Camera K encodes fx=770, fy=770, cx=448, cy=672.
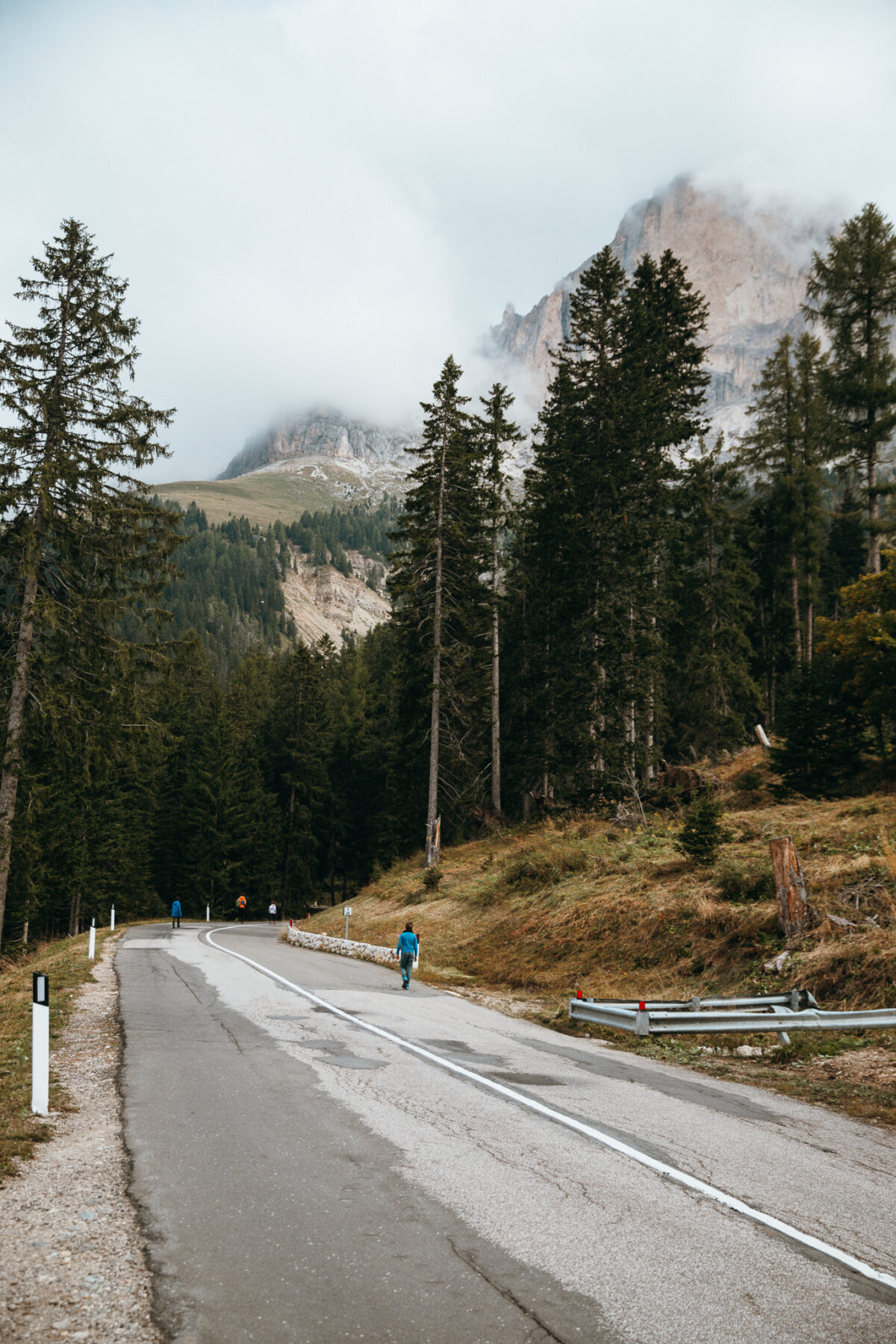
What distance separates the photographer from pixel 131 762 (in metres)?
20.8

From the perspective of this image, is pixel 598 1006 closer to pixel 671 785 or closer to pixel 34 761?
pixel 671 785

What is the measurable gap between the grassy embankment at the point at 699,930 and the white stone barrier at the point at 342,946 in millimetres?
973

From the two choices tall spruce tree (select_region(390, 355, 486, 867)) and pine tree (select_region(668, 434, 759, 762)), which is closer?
tall spruce tree (select_region(390, 355, 486, 867))

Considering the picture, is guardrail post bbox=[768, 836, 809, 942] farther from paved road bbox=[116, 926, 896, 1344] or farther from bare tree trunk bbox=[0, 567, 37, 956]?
bare tree trunk bbox=[0, 567, 37, 956]

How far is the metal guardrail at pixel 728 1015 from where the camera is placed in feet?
32.6

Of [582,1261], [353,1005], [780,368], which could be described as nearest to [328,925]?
[353,1005]

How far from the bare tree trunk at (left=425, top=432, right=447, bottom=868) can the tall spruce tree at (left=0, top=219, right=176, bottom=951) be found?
12.7m

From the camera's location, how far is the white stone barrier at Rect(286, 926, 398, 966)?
21422 mm

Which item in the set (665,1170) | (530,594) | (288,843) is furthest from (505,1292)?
(288,843)

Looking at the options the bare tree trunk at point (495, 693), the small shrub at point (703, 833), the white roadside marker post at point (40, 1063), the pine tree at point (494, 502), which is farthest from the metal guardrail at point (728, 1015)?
the pine tree at point (494, 502)

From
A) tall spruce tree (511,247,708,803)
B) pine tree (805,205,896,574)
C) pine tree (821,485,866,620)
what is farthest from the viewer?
pine tree (821,485,866,620)

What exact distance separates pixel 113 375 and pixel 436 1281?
21548 millimetres

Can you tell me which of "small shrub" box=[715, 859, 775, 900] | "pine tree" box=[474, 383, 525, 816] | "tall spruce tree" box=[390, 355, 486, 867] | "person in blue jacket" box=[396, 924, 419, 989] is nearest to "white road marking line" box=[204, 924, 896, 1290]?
"person in blue jacket" box=[396, 924, 419, 989]

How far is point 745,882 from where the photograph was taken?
1473 centimetres
